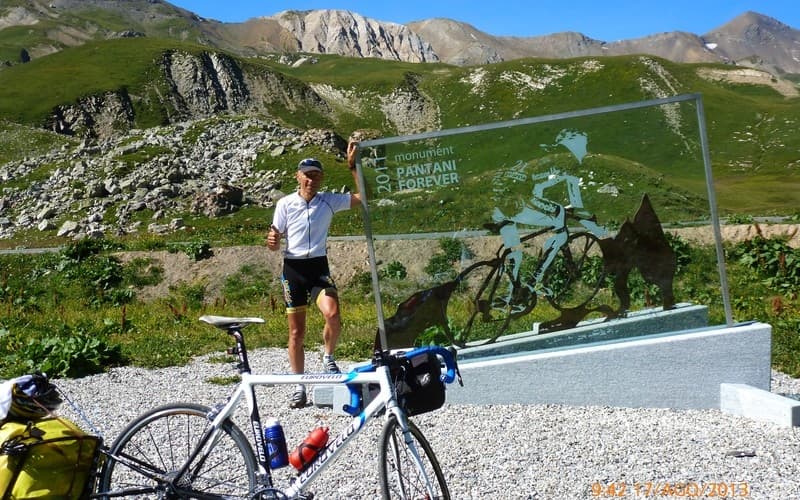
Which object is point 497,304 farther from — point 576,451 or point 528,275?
point 576,451

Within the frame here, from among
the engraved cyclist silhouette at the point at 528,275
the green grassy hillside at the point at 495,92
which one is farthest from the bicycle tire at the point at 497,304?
the green grassy hillside at the point at 495,92

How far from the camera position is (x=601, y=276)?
28.1 ft

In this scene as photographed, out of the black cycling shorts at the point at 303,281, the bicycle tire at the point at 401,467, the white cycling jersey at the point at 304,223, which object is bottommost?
the bicycle tire at the point at 401,467

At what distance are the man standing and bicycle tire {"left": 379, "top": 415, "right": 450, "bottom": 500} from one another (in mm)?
3581

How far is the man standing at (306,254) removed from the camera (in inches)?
318

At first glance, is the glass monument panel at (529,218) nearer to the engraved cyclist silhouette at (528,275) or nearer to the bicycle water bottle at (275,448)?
the engraved cyclist silhouette at (528,275)

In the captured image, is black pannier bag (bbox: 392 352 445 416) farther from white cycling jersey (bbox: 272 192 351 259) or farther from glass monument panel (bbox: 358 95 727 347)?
glass monument panel (bbox: 358 95 727 347)

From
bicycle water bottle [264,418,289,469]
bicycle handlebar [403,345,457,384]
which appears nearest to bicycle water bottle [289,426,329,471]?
bicycle water bottle [264,418,289,469]

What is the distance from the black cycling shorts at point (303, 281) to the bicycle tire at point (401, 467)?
12.1 feet

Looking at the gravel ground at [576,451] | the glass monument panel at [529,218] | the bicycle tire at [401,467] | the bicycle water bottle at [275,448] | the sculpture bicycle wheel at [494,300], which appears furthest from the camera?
the sculpture bicycle wheel at [494,300]

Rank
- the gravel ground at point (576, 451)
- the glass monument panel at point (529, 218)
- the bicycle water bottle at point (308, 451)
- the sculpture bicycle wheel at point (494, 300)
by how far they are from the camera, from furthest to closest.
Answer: the sculpture bicycle wheel at point (494, 300)
the glass monument panel at point (529, 218)
the gravel ground at point (576, 451)
the bicycle water bottle at point (308, 451)

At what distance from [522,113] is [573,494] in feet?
428

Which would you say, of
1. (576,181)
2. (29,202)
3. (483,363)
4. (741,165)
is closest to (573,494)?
(483,363)

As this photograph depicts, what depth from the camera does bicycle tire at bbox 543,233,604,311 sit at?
8555mm
